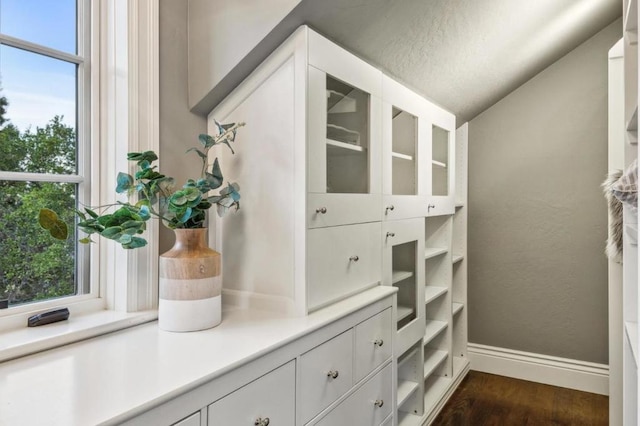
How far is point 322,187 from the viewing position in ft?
5.01

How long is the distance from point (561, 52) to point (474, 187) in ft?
3.52

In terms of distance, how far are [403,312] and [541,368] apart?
1.64 metres

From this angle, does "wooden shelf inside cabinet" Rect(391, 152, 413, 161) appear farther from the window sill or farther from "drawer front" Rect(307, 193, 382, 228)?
the window sill

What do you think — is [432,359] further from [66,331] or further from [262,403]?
[66,331]

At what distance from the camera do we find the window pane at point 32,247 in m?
1.19

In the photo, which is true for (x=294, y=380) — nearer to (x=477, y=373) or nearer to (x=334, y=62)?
(x=334, y=62)

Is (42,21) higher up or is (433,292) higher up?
(42,21)

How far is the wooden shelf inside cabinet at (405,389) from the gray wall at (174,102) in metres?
1.36

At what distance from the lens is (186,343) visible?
1.17 metres

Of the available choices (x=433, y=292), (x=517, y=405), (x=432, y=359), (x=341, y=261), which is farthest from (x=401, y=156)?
(x=517, y=405)

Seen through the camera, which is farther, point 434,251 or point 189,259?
point 434,251

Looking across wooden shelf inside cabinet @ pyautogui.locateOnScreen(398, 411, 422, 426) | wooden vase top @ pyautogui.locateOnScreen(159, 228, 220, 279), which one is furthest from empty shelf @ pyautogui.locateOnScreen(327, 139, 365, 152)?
wooden shelf inside cabinet @ pyautogui.locateOnScreen(398, 411, 422, 426)

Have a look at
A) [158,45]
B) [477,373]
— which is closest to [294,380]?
[158,45]

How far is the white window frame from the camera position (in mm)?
1364
